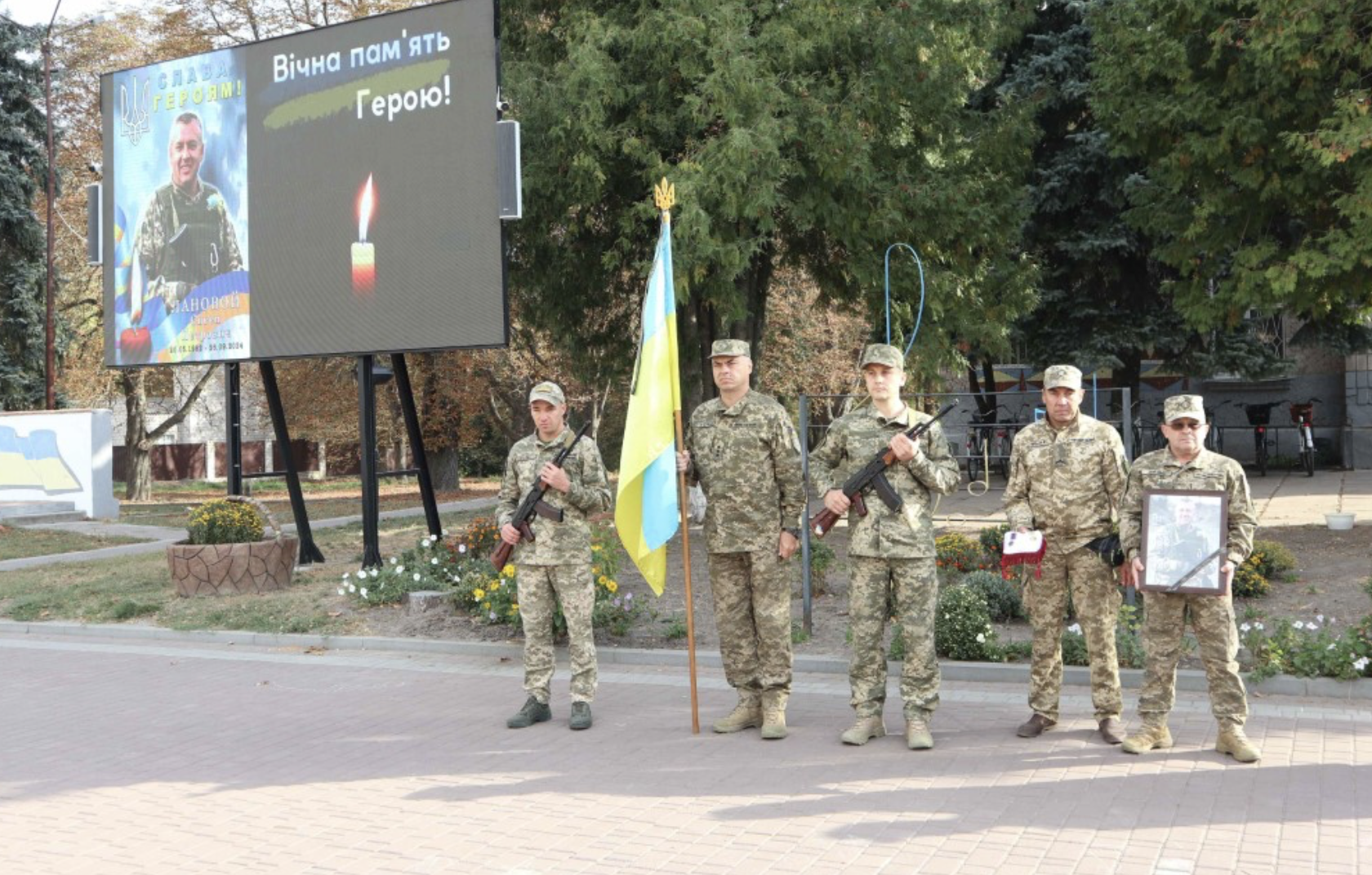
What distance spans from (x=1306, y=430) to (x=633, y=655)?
61.9 feet

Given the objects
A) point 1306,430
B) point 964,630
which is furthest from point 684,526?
point 1306,430

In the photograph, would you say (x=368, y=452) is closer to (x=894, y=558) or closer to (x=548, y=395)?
(x=548, y=395)

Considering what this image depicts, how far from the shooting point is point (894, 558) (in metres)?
6.92

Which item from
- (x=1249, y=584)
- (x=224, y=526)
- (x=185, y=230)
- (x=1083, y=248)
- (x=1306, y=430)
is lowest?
(x=1249, y=584)

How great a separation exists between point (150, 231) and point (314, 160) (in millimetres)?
2581

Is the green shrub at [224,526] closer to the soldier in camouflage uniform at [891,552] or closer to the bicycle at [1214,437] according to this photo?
the soldier in camouflage uniform at [891,552]

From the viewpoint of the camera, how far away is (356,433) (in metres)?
35.4

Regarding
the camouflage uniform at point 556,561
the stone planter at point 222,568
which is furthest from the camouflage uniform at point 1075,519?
the stone planter at point 222,568

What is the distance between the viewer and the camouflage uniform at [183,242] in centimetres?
1420

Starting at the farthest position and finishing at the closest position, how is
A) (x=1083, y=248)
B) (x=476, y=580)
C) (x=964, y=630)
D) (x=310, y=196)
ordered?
(x=1083, y=248) → (x=310, y=196) → (x=476, y=580) → (x=964, y=630)

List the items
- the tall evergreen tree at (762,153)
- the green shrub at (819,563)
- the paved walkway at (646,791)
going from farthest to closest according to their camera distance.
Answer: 1. the tall evergreen tree at (762,153)
2. the green shrub at (819,563)
3. the paved walkway at (646,791)

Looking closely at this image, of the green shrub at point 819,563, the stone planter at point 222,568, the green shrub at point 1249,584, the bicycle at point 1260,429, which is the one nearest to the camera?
the green shrub at point 1249,584

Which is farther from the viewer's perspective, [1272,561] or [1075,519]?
[1272,561]

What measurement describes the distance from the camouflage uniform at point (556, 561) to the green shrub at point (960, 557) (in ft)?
16.5
